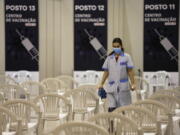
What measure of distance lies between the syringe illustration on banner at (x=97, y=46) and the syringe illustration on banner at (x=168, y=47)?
70.0 inches

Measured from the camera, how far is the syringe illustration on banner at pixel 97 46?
1532 cm

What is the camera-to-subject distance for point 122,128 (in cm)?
546

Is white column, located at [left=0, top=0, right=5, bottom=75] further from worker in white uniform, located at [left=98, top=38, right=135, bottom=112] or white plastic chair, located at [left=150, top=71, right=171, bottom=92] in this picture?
worker in white uniform, located at [left=98, top=38, right=135, bottom=112]

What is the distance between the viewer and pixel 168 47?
49.7 feet

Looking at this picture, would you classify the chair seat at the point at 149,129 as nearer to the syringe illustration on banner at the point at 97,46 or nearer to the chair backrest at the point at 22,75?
the syringe illustration on banner at the point at 97,46

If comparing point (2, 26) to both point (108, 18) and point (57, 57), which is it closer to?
point (57, 57)

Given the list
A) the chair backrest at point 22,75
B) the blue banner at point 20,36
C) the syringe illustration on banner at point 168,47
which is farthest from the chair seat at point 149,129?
the blue banner at point 20,36

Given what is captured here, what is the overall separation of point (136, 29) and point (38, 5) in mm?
3242

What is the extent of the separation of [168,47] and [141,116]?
9.29 meters

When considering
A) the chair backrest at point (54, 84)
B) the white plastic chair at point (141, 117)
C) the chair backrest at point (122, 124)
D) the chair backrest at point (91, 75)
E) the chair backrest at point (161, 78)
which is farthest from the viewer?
the chair backrest at point (91, 75)

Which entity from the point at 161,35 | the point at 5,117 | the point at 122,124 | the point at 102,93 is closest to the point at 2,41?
the point at 161,35

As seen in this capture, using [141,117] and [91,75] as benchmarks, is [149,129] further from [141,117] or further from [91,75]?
[91,75]

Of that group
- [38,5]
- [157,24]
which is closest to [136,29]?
[157,24]

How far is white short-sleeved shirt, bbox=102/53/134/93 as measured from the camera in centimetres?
874
